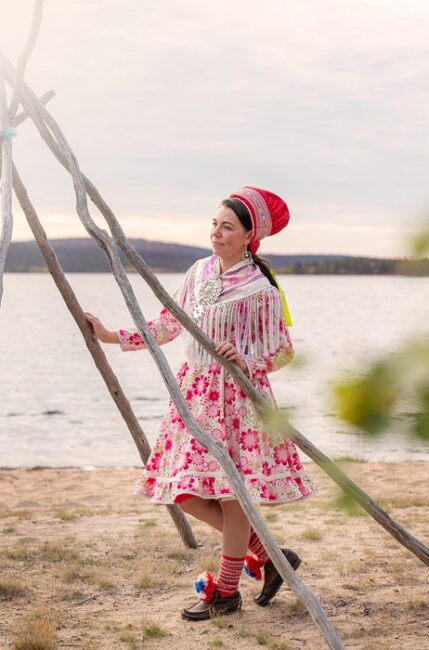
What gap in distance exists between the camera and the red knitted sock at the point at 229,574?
3326mm

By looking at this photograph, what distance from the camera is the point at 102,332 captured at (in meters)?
3.54

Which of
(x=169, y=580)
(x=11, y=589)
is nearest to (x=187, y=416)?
(x=169, y=580)

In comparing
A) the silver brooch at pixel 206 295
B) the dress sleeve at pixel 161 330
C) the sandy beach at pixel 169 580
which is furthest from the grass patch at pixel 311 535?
the silver brooch at pixel 206 295

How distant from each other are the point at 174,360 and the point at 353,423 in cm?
2387

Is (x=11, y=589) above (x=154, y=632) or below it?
below

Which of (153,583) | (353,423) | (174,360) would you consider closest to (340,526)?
(153,583)

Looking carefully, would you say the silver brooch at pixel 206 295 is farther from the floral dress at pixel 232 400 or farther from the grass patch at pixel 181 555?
the grass patch at pixel 181 555

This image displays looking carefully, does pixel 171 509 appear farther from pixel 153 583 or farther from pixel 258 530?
pixel 258 530

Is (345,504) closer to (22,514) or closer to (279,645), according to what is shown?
(279,645)

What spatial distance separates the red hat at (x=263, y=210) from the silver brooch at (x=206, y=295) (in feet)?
0.68

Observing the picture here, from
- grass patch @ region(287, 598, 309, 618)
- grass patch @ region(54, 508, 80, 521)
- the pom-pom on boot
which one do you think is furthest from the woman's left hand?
grass patch @ region(54, 508, 80, 521)

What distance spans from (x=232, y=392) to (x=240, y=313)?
0.29 m

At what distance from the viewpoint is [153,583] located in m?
3.95

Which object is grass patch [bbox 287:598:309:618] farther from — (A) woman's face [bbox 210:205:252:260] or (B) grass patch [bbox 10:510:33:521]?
(B) grass patch [bbox 10:510:33:521]
